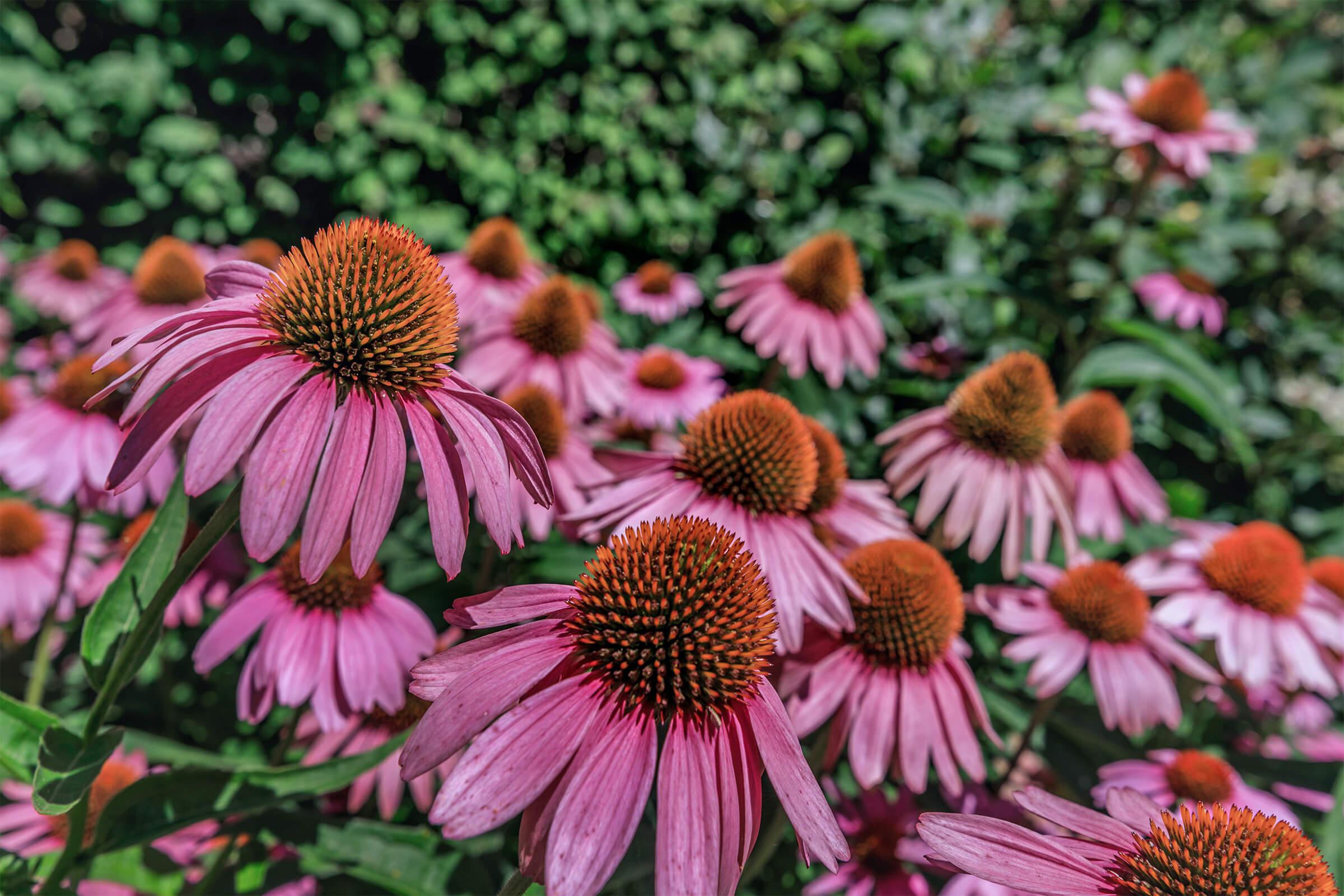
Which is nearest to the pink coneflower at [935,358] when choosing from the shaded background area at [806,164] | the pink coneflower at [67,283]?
the shaded background area at [806,164]

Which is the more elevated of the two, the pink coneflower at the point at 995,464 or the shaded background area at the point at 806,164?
the shaded background area at the point at 806,164

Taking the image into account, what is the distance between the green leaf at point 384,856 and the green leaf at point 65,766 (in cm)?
32

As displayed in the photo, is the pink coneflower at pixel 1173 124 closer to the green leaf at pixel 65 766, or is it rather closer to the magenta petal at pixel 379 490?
the magenta petal at pixel 379 490

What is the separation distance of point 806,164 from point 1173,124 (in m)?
1.04

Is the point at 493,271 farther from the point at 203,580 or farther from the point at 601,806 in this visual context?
the point at 601,806

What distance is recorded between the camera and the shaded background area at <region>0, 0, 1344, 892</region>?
2.23 meters

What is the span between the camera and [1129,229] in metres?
1.92

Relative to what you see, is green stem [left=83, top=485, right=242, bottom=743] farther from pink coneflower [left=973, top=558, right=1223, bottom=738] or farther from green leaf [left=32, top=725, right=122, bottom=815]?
pink coneflower [left=973, top=558, right=1223, bottom=738]

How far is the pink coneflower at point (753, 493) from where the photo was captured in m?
0.94

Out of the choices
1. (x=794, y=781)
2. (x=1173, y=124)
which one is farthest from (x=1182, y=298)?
(x=794, y=781)

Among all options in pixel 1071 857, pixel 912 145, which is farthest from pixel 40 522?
pixel 912 145

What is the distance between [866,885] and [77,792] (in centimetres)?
100

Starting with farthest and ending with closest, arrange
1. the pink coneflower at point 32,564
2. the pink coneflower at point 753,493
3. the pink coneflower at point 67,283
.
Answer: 1. the pink coneflower at point 67,283
2. the pink coneflower at point 32,564
3. the pink coneflower at point 753,493

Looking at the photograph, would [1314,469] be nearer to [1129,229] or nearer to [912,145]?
[1129,229]
